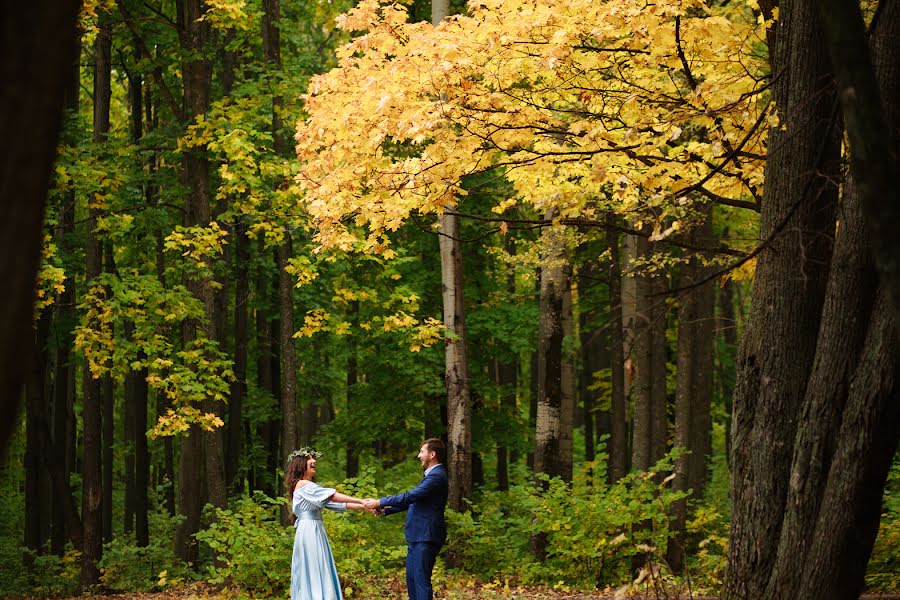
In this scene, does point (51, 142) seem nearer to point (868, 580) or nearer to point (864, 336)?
point (864, 336)

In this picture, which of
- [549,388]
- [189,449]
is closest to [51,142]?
[549,388]

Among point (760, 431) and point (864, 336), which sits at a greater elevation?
point (864, 336)

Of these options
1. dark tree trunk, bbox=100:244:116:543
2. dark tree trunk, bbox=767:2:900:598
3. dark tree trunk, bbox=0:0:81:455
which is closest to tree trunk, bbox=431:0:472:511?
dark tree trunk, bbox=767:2:900:598

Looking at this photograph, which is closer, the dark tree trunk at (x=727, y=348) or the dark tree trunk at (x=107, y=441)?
the dark tree trunk at (x=107, y=441)

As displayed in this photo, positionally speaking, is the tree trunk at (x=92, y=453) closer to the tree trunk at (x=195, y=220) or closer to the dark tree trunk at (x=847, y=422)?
the tree trunk at (x=195, y=220)

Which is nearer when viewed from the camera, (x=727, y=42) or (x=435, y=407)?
(x=727, y=42)

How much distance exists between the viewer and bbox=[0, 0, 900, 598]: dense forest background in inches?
237

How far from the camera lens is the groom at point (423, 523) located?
28.6 feet

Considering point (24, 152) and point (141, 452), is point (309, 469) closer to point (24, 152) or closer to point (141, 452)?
point (24, 152)

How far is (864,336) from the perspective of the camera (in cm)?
587

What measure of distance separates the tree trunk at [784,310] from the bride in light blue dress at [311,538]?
12.9 ft

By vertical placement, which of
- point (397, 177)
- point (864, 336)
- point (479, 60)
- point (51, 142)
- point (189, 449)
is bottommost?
point (189, 449)

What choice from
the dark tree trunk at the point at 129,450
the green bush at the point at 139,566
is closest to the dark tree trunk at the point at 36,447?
the green bush at the point at 139,566

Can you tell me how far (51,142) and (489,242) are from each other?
17451 mm
